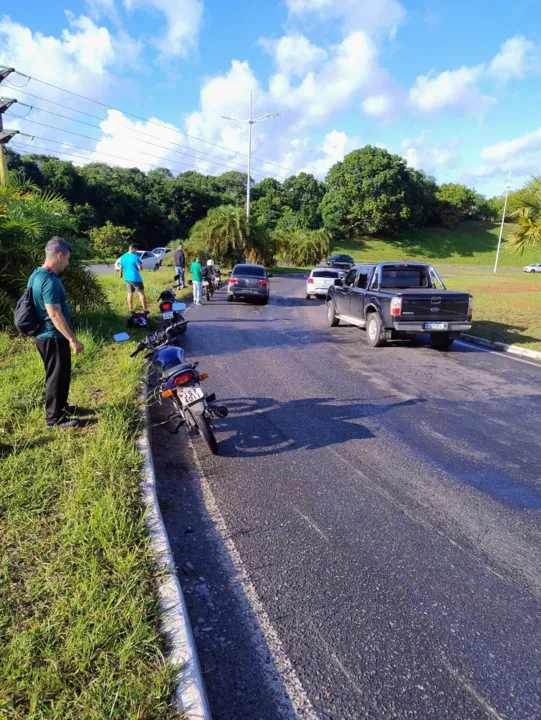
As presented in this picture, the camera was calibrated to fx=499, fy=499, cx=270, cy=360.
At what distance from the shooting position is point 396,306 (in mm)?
10016

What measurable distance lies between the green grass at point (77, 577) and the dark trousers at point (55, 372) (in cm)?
20

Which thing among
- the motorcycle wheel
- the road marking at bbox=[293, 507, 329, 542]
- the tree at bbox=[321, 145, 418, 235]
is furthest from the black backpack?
the tree at bbox=[321, 145, 418, 235]

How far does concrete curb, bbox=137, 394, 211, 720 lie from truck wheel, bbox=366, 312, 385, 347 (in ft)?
25.2

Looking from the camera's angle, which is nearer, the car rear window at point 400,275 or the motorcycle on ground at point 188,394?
the motorcycle on ground at point 188,394

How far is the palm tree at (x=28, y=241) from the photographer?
9219 mm

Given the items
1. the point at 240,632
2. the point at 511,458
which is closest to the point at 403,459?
the point at 511,458

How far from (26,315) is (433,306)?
25.1 feet

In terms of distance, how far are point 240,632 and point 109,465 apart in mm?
1957

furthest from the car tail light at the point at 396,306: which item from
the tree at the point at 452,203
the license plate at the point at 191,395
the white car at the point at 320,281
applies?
the tree at the point at 452,203

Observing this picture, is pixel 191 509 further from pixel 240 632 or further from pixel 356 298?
pixel 356 298

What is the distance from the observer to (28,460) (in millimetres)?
4254

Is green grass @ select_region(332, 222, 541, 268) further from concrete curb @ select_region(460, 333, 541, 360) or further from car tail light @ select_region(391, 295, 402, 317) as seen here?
car tail light @ select_region(391, 295, 402, 317)

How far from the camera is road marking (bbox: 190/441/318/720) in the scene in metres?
2.28

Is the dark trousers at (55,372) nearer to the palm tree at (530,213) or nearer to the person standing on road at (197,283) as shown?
the person standing on road at (197,283)
